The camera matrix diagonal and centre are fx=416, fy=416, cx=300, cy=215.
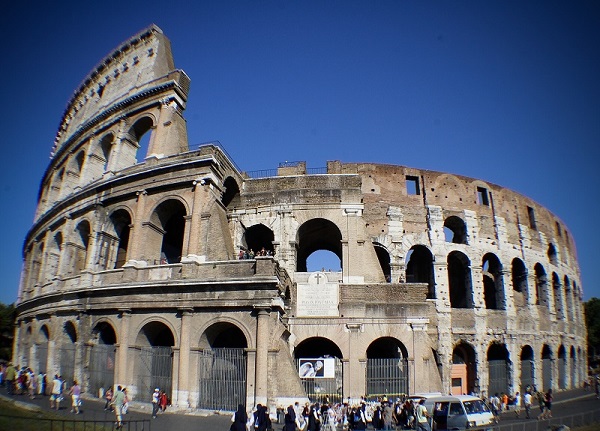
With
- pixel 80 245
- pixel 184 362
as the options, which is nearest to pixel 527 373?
pixel 184 362

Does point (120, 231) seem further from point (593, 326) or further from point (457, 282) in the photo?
point (593, 326)

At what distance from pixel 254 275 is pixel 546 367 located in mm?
19070

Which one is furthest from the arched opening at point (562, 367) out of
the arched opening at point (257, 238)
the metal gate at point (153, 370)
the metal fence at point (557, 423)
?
the metal gate at point (153, 370)

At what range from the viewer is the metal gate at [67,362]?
54.0 feet

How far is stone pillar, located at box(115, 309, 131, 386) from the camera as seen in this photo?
1460 centimetres

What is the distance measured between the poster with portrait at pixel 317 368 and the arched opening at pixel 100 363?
6850mm

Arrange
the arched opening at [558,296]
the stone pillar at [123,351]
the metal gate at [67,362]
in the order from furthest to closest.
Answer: the arched opening at [558,296] → the metal gate at [67,362] → the stone pillar at [123,351]

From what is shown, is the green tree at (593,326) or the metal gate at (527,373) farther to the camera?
the green tree at (593,326)

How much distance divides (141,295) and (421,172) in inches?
591

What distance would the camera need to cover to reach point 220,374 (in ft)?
44.9

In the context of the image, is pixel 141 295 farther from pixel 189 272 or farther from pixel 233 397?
pixel 233 397

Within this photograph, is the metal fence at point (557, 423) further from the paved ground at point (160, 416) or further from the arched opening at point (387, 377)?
the arched opening at point (387, 377)

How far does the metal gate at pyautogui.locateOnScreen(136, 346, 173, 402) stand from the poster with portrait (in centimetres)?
465

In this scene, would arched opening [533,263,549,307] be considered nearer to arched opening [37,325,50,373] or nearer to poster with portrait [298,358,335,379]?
poster with portrait [298,358,335,379]
